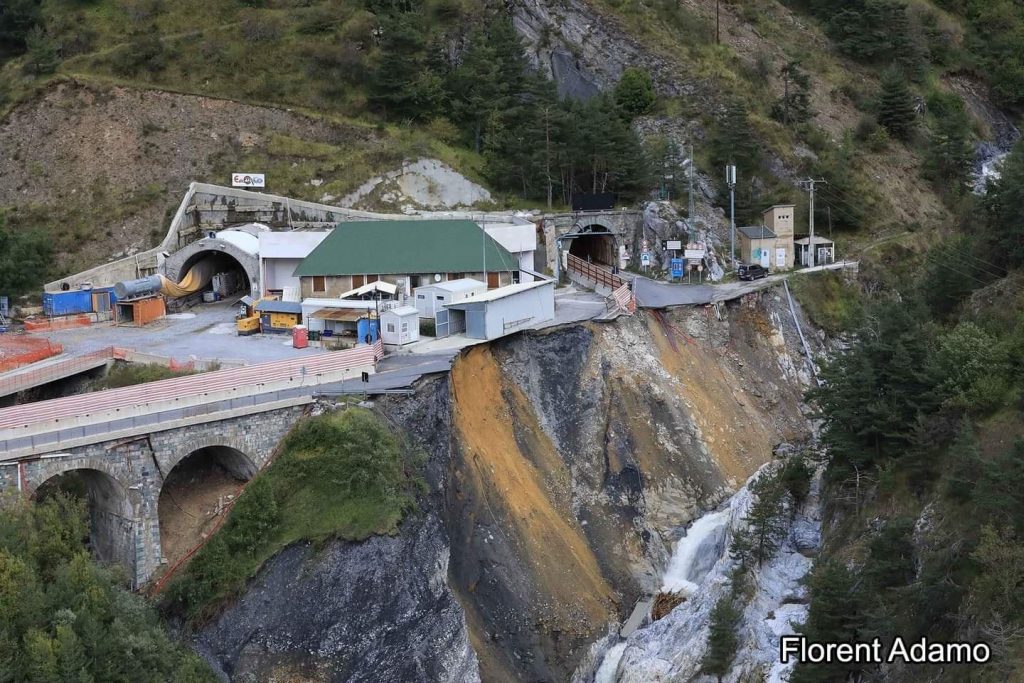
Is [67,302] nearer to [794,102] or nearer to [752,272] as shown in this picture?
[752,272]

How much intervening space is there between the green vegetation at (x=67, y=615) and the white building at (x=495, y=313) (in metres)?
18.5

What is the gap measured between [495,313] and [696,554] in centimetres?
1255

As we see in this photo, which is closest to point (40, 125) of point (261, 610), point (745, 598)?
point (261, 610)

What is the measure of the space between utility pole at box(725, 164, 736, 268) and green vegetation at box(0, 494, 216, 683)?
40.0m

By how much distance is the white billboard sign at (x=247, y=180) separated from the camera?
205ft

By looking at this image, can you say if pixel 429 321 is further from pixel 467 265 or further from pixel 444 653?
pixel 444 653

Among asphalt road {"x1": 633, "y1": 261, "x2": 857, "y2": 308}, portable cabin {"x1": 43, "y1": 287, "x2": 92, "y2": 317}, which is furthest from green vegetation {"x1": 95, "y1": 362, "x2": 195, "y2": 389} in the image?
asphalt road {"x1": 633, "y1": 261, "x2": 857, "y2": 308}

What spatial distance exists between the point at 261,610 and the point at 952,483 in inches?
785

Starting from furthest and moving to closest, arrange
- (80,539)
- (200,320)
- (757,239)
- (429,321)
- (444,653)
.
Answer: (757,239), (200,320), (429,321), (444,653), (80,539)

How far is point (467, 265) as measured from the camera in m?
52.9

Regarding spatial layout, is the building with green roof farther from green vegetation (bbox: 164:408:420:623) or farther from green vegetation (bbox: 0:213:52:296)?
green vegetation (bbox: 164:408:420:623)

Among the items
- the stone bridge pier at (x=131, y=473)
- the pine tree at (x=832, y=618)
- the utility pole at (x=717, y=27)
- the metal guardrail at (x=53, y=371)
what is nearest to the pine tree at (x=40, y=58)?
the metal guardrail at (x=53, y=371)

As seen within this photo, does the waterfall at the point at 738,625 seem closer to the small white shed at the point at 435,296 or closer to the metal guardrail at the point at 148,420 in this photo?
the metal guardrail at the point at 148,420

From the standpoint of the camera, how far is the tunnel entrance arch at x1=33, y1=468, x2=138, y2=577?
110ft
